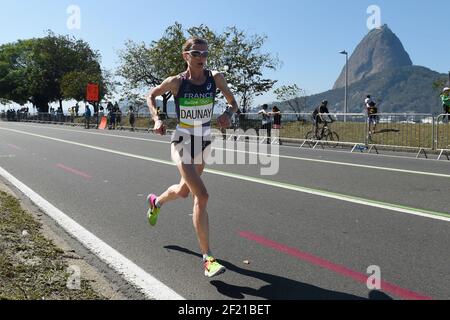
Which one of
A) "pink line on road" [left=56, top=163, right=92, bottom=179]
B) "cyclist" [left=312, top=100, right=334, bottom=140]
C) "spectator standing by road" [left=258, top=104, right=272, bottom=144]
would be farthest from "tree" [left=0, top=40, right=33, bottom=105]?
"pink line on road" [left=56, top=163, right=92, bottom=179]

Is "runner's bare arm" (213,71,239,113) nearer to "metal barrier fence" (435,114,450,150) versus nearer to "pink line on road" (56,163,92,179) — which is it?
"pink line on road" (56,163,92,179)

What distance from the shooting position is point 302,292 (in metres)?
3.98

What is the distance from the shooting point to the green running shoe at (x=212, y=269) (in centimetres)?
424

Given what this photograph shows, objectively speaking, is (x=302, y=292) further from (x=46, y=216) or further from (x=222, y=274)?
(x=46, y=216)

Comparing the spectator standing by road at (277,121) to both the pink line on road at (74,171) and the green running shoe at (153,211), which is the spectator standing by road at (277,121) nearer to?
the pink line on road at (74,171)

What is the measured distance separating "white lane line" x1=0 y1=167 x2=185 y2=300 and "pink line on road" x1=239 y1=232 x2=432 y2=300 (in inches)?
57.0

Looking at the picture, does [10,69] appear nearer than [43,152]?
No

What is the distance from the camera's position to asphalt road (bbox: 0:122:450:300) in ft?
13.8

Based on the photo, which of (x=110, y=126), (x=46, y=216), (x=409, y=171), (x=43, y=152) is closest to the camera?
(x=46, y=216)

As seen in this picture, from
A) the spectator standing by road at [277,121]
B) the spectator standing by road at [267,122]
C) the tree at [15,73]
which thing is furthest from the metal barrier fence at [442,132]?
the tree at [15,73]

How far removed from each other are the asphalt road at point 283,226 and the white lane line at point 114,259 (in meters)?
0.10
